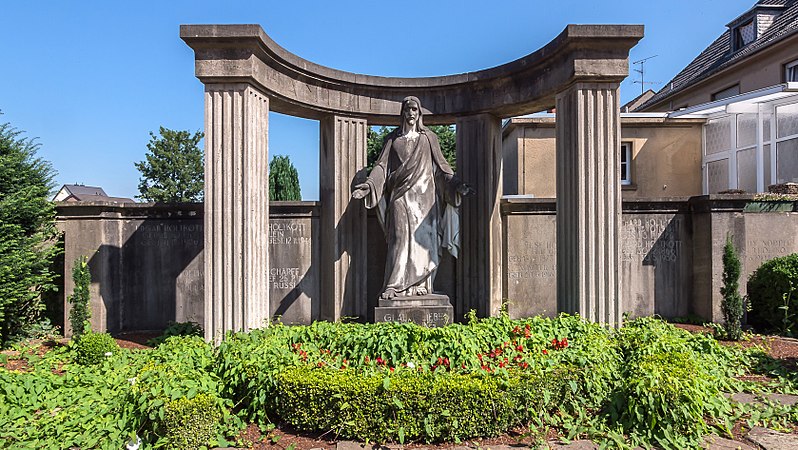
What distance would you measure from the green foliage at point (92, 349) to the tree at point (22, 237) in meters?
1.52

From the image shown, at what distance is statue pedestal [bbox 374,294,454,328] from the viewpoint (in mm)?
7199

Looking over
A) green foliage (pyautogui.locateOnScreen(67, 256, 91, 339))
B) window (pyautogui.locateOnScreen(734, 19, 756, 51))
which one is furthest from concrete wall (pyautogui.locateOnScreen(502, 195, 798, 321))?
window (pyautogui.locateOnScreen(734, 19, 756, 51))

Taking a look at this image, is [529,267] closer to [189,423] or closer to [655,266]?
[655,266]

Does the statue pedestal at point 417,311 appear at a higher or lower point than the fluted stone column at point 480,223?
lower

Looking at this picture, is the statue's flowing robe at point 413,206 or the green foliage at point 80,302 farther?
the statue's flowing robe at point 413,206

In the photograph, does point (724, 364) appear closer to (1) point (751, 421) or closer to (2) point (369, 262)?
(1) point (751, 421)

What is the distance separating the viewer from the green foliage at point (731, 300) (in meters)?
7.27

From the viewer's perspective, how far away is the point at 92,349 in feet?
20.5

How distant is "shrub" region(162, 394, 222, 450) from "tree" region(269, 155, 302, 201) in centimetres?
2301

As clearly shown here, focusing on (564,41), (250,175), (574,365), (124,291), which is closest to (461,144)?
(564,41)

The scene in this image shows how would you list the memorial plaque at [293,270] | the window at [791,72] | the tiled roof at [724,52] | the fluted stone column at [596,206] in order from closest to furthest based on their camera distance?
the fluted stone column at [596,206] < the memorial plaque at [293,270] < the window at [791,72] < the tiled roof at [724,52]

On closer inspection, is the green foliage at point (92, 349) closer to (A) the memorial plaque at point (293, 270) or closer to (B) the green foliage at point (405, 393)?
(B) the green foliage at point (405, 393)

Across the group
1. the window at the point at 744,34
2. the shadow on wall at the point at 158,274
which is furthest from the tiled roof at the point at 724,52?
the shadow on wall at the point at 158,274

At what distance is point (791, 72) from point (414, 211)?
50.5 ft
